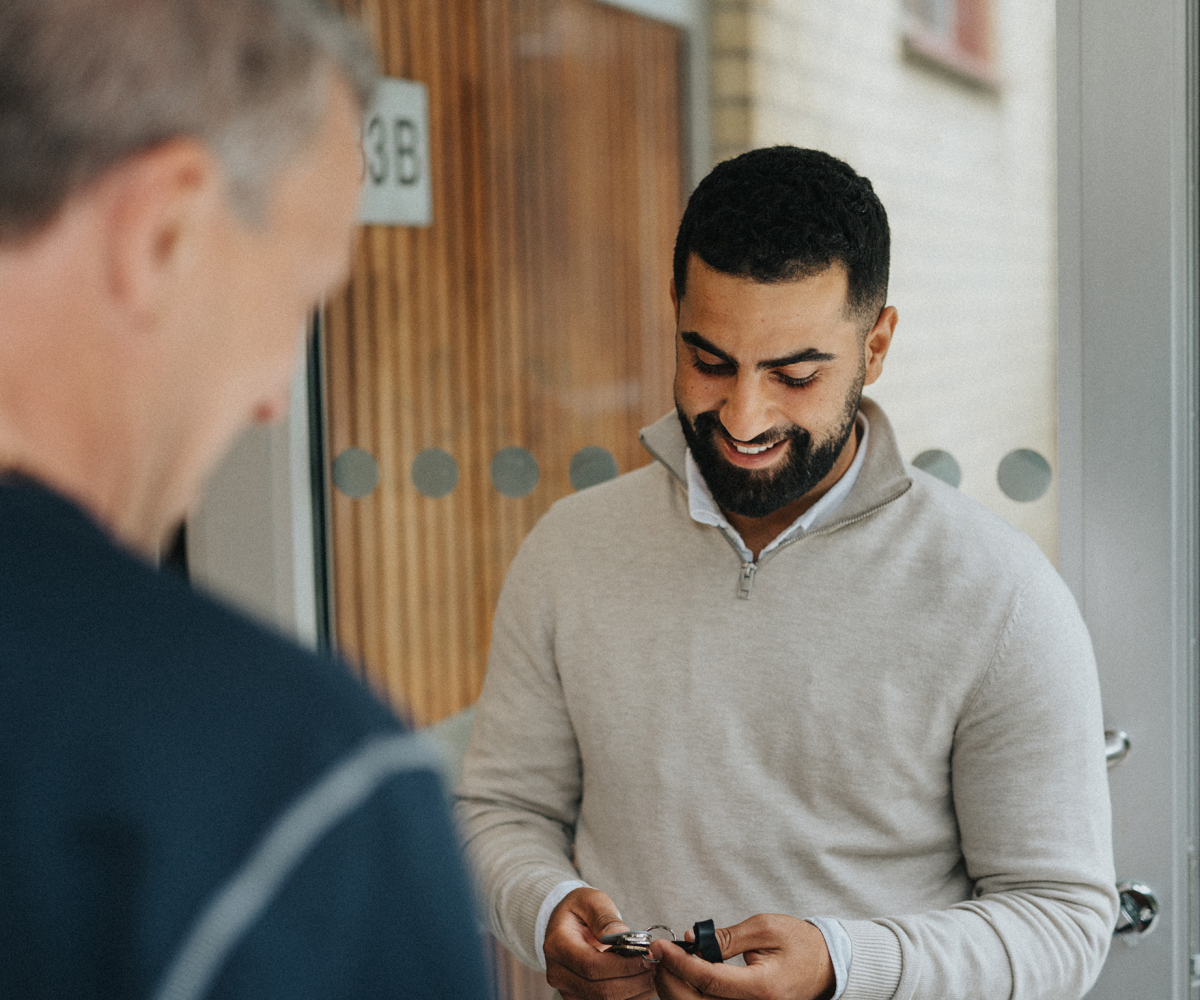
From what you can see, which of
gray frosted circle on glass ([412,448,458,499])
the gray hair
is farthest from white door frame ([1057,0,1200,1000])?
the gray hair

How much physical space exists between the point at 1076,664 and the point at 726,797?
36 centimetres

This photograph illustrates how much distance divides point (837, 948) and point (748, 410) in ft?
1.65

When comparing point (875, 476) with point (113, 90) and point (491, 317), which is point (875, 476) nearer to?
point (491, 317)

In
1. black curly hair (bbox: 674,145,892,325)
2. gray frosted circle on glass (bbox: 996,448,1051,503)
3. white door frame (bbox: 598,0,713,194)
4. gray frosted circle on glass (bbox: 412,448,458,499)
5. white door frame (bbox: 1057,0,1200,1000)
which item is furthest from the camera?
gray frosted circle on glass (bbox: 412,448,458,499)

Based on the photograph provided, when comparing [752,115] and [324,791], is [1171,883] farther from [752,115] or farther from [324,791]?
[324,791]

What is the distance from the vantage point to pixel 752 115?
152cm

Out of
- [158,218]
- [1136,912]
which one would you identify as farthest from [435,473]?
[158,218]

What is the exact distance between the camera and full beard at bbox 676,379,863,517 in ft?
4.04

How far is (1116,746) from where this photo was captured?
1.35 metres

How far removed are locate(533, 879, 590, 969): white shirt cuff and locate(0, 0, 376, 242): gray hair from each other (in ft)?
3.02

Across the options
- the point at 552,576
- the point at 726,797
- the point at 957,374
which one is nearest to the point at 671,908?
the point at 726,797

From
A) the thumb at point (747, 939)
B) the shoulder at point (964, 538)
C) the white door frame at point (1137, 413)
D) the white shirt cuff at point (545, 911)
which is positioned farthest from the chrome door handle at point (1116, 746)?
the white shirt cuff at point (545, 911)

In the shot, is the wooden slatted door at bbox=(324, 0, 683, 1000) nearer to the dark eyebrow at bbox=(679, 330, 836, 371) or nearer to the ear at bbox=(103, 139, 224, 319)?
the dark eyebrow at bbox=(679, 330, 836, 371)

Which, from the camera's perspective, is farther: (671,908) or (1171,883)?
(1171,883)
